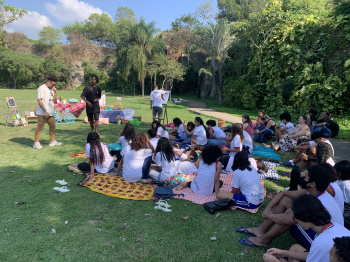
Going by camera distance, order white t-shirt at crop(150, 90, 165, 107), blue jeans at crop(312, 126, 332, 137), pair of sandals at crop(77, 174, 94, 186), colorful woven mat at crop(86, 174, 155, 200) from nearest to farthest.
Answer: colorful woven mat at crop(86, 174, 155, 200)
pair of sandals at crop(77, 174, 94, 186)
blue jeans at crop(312, 126, 332, 137)
white t-shirt at crop(150, 90, 165, 107)

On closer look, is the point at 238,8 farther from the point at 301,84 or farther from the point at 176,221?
the point at 176,221

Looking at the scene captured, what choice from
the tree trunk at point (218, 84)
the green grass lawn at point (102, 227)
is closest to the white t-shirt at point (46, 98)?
the green grass lawn at point (102, 227)

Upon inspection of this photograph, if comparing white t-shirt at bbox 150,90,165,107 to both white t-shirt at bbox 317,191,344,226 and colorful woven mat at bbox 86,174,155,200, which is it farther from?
white t-shirt at bbox 317,191,344,226

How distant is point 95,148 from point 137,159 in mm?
937

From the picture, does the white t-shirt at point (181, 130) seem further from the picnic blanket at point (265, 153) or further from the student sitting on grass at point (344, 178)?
the student sitting on grass at point (344, 178)

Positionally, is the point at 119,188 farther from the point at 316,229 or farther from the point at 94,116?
the point at 94,116

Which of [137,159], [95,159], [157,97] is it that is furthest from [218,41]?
[95,159]

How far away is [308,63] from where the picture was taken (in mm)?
13891

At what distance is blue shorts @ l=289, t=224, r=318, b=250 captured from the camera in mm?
2604

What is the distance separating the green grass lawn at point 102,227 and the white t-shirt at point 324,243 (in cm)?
104

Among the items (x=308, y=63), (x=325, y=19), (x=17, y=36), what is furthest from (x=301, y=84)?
(x=17, y=36)

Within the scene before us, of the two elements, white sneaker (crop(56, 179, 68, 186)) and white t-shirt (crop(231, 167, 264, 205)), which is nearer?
white t-shirt (crop(231, 167, 264, 205))

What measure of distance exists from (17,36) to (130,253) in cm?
6984

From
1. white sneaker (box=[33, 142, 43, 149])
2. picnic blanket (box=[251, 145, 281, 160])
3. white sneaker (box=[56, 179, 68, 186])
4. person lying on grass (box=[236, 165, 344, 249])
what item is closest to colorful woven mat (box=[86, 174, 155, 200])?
white sneaker (box=[56, 179, 68, 186])
